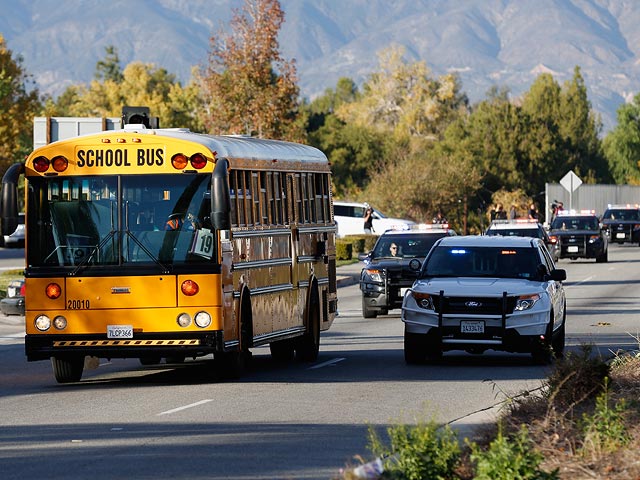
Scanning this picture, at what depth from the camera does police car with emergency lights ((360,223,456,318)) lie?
28.9 m

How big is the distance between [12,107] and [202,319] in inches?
1891

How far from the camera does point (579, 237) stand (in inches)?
2076

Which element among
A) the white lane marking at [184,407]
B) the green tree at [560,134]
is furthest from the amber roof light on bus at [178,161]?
the green tree at [560,134]

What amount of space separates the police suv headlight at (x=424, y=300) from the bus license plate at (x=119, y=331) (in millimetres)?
4214

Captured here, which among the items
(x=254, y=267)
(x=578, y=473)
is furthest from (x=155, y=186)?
(x=578, y=473)

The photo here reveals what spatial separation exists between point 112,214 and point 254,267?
2.07 meters

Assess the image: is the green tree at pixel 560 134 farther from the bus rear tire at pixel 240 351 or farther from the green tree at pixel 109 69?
the bus rear tire at pixel 240 351

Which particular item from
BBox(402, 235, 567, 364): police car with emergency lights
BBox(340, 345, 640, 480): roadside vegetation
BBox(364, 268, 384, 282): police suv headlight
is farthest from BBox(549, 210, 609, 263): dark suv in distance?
BBox(340, 345, 640, 480): roadside vegetation

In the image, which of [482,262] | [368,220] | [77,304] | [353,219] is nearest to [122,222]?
[77,304]

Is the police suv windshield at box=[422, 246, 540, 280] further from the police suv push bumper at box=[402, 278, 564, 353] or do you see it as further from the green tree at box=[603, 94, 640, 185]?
the green tree at box=[603, 94, 640, 185]

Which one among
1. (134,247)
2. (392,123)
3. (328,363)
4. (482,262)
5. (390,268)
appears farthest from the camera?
(392,123)

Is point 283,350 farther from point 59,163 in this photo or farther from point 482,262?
point 59,163

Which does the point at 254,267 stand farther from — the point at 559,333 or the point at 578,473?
the point at 578,473

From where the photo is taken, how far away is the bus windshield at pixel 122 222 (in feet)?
55.4
